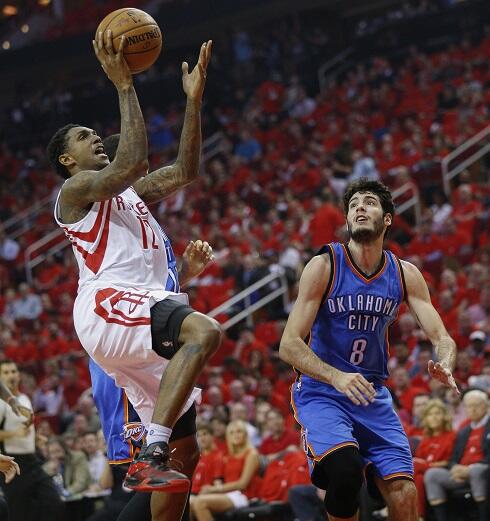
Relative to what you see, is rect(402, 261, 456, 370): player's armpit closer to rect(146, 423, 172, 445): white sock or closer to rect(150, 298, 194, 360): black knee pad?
rect(150, 298, 194, 360): black knee pad

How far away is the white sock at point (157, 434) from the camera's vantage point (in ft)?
15.2

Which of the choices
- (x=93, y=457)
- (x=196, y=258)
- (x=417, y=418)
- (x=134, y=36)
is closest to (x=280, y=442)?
(x=417, y=418)

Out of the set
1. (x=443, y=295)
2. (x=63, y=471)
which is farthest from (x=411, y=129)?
(x=63, y=471)

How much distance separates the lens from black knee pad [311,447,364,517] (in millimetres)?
5273

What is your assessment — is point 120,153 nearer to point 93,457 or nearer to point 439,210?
point 93,457

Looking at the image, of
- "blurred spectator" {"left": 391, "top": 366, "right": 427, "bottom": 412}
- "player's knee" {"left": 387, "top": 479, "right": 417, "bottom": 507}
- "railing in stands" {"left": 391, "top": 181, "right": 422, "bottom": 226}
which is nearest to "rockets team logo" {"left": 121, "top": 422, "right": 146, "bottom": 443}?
"player's knee" {"left": 387, "top": 479, "right": 417, "bottom": 507}

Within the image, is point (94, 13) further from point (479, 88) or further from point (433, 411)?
point (433, 411)

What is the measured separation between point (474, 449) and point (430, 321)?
12.2 ft

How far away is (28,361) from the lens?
52.0 feet

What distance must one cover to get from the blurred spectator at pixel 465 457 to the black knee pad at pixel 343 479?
148 inches

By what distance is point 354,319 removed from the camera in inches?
224

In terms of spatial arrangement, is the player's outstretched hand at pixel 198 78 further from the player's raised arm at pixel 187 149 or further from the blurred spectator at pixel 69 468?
the blurred spectator at pixel 69 468

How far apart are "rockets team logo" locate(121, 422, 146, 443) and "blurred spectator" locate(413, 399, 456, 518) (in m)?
4.39

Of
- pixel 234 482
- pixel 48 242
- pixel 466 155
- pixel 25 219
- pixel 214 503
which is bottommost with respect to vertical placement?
pixel 214 503
